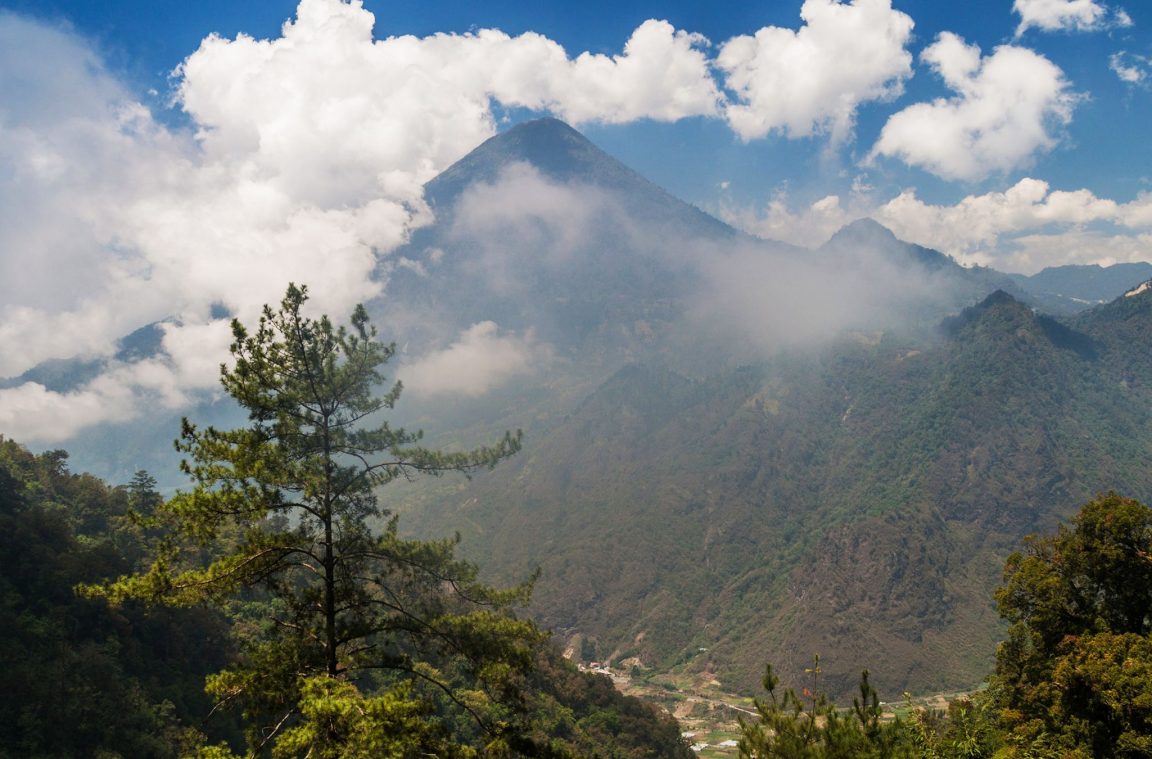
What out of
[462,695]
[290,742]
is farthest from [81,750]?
[290,742]

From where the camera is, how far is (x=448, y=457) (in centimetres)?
1758

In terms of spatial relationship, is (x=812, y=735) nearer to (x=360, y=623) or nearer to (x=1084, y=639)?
(x=360, y=623)

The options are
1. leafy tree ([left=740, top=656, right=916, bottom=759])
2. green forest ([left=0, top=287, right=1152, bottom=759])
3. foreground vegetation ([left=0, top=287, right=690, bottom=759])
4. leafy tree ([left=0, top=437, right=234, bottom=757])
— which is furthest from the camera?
leafy tree ([left=0, top=437, right=234, bottom=757])

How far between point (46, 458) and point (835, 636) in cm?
19595

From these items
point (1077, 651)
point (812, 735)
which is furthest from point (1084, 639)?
point (812, 735)

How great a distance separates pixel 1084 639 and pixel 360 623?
23.0 m

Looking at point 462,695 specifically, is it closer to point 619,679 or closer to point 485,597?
point 485,597

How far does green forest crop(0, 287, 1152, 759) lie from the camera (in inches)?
463

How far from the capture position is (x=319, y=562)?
44.5 feet

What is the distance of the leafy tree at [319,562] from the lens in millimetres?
11328

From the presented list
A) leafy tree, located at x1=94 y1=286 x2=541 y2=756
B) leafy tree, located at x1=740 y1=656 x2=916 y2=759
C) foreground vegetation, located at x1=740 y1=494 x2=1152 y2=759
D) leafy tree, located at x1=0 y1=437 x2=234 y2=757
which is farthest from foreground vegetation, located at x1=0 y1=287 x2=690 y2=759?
leafy tree, located at x1=0 y1=437 x2=234 y2=757

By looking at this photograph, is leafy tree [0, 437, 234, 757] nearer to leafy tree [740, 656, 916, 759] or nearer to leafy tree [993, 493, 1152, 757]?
leafy tree [740, 656, 916, 759]

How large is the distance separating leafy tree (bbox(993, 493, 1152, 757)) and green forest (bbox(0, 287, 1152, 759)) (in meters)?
0.07

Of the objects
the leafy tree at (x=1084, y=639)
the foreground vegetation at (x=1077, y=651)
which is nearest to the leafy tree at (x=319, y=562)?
the foreground vegetation at (x=1077, y=651)
